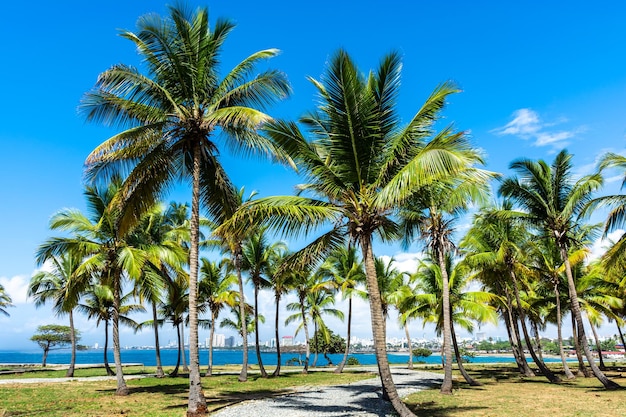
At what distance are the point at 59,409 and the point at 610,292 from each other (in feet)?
105

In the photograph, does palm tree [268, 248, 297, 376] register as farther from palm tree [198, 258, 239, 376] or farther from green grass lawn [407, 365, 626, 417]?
green grass lawn [407, 365, 626, 417]

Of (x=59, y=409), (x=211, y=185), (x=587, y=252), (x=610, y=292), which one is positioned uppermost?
(x=211, y=185)

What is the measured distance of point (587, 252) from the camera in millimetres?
19781

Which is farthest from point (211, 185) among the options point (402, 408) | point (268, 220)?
point (402, 408)

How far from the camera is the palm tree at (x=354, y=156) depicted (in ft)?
31.6

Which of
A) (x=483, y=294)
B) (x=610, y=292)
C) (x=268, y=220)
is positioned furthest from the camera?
(x=610, y=292)

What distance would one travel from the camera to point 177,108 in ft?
37.2

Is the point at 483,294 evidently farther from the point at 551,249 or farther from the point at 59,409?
the point at 59,409

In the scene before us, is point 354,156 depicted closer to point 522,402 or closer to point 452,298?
point 522,402

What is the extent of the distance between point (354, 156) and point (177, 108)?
540 cm

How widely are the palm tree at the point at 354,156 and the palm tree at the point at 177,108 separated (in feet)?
6.29

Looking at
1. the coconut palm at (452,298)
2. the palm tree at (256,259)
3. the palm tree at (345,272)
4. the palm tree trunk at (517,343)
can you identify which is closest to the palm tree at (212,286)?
the palm tree at (256,259)

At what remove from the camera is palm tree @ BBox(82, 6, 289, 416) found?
11.2 m

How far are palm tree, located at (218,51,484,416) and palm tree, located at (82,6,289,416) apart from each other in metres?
1.92
